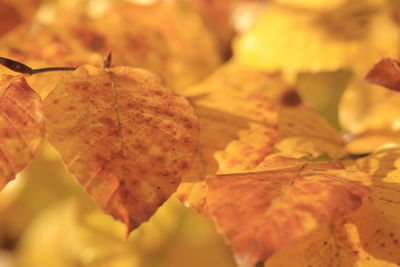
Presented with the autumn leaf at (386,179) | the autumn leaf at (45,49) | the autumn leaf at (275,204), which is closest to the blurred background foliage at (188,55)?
the autumn leaf at (45,49)

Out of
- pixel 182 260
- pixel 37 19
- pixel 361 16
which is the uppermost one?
pixel 361 16

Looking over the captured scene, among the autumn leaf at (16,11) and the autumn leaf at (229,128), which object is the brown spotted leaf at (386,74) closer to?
the autumn leaf at (229,128)

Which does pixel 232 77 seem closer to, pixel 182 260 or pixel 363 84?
pixel 363 84

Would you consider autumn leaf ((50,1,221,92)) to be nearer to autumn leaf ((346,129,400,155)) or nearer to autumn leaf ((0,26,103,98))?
autumn leaf ((0,26,103,98))

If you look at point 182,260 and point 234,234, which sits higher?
point 234,234

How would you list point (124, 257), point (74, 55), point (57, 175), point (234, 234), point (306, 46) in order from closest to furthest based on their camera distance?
point (234, 234) < point (74, 55) < point (306, 46) < point (124, 257) < point (57, 175)

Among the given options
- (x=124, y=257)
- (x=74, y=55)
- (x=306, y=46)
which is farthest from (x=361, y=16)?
(x=124, y=257)
